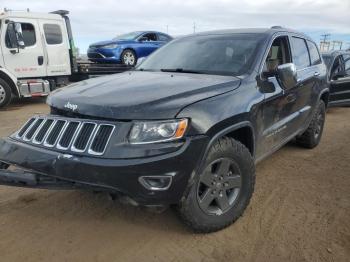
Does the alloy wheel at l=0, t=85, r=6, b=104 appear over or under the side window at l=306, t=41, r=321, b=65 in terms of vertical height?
under

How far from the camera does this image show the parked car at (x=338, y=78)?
8914 mm

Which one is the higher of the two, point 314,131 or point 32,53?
point 32,53

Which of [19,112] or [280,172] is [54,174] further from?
[19,112]

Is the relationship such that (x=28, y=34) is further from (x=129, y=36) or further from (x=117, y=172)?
(x=117, y=172)

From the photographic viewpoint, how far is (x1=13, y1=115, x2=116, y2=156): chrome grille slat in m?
2.87

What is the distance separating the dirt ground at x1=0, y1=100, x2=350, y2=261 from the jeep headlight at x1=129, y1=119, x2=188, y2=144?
0.94m

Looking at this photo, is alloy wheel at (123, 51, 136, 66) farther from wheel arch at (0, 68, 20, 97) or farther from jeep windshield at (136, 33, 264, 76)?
jeep windshield at (136, 33, 264, 76)

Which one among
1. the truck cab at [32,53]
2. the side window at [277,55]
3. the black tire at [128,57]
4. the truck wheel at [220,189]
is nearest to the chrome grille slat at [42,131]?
the truck wheel at [220,189]

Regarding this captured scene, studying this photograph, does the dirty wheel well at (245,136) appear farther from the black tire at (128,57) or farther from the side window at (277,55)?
the black tire at (128,57)

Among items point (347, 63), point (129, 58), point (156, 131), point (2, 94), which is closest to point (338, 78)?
point (347, 63)

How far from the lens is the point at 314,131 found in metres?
5.89

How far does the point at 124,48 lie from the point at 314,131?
9.48m

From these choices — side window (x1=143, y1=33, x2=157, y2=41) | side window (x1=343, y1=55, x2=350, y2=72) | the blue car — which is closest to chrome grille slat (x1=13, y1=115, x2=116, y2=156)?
side window (x1=343, y1=55, x2=350, y2=72)

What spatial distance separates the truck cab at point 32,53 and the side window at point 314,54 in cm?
812
